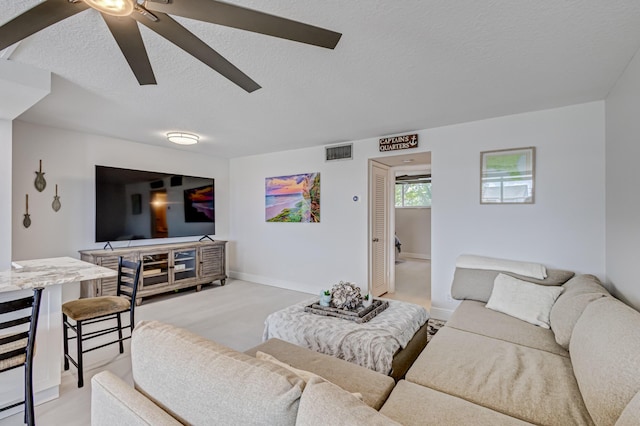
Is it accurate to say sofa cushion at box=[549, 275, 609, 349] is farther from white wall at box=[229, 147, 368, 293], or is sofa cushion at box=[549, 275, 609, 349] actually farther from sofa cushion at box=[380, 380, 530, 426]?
white wall at box=[229, 147, 368, 293]

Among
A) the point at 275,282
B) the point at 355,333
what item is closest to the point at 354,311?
the point at 355,333

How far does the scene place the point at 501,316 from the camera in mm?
2389

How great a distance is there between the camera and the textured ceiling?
161cm

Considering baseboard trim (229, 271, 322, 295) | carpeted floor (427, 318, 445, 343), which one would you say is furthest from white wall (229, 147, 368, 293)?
carpeted floor (427, 318, 445, 343)

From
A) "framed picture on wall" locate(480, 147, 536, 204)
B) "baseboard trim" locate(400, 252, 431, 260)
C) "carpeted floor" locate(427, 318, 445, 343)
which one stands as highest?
"framed picture on wall" locate(480, 147, 536, 204)

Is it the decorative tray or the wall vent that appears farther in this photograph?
the wall vent

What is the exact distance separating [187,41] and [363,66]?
1199mm

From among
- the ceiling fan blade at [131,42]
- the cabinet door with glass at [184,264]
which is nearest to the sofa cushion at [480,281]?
the ceiling fan blade at [131,42]

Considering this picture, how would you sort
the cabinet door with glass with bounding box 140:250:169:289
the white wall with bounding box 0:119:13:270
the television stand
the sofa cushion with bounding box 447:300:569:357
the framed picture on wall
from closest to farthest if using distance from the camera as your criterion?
the sofa cushion with bounding box 447:300:569:357 → the white wall with bounding box 0:119:13:270 → the framed picture on wall → the television stand → the cabinet door with glass with bounding box 140:250:169:289

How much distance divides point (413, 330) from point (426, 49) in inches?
79.9

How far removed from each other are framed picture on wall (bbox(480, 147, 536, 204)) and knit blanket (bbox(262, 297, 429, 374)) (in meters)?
1.66

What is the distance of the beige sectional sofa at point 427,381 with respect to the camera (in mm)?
788

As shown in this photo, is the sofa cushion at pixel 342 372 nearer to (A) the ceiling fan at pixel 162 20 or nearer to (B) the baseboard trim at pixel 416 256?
(A) the ceiling fan at pixel 162 20

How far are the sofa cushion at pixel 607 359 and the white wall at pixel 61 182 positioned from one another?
14.8ft
